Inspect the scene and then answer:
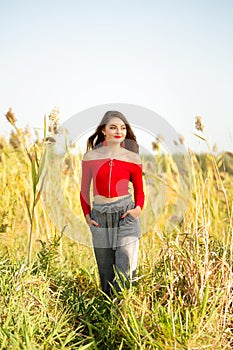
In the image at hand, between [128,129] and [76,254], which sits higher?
[128,129]

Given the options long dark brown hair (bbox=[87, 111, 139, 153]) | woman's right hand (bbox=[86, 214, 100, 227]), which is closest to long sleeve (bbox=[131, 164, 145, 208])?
long dark brown hair (bbox=[87, 111, 139, 153])

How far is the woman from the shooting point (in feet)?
7.24

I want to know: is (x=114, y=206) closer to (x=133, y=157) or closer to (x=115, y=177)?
(x=115, y=177)

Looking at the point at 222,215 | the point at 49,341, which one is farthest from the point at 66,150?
the point at 222,215

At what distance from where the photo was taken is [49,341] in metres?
1.83

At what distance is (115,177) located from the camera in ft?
7.27

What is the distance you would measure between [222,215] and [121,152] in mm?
2369

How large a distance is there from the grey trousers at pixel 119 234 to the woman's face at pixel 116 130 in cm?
27

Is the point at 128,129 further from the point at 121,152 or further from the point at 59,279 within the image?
the point at 59,279

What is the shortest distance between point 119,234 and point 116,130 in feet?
1.52

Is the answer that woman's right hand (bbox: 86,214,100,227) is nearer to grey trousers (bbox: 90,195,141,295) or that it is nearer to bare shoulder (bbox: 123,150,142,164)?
grey trousers (bbox: 90,195,141,295)

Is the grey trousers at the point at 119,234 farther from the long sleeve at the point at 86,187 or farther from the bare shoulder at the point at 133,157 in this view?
the bare shoulder at the point at 133,157

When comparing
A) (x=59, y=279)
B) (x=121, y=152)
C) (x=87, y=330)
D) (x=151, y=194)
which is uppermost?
(x=121, y=152)

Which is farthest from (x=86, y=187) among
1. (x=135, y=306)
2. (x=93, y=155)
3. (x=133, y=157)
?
(x=135, y=306)
